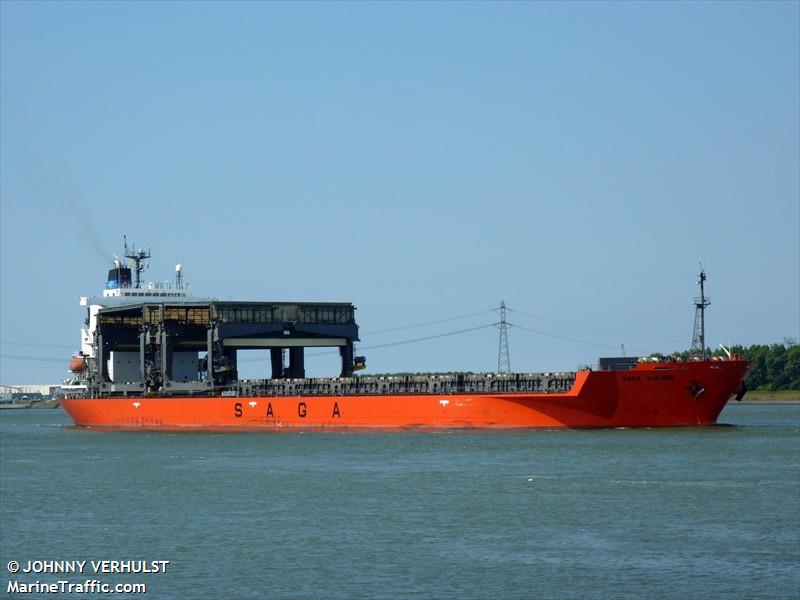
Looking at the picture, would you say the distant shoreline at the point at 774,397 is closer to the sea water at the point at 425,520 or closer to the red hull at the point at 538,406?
the red hull at the point at 538,406

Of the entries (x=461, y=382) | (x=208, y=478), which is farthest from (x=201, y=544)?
(x=461, y=382)

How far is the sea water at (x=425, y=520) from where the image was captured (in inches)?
896

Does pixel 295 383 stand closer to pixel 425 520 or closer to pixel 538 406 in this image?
pixel 538 406

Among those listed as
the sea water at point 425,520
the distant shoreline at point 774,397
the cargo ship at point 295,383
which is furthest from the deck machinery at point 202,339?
the distant shoreline at point 774,397

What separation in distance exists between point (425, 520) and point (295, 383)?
3254cm

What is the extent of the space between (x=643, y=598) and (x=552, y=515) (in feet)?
25.6

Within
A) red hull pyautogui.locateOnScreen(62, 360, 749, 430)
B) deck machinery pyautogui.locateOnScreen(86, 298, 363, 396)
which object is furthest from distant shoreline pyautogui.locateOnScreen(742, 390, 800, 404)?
red hull pyautogui.locateOnScreen(62, 360, 749, 430)

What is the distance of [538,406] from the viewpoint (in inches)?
1937

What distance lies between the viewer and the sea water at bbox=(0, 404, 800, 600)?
2277 centimetres

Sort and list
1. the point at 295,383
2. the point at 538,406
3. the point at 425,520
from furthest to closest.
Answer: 1. the point at 295,383
2. the point at 538,406
3. the point at 425,520

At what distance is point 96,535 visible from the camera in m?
27.8

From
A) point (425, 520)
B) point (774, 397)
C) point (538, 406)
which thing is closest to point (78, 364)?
point (538, 406)

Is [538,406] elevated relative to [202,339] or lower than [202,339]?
lower

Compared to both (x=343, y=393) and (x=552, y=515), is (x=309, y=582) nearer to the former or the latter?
(x=552, y=515)
